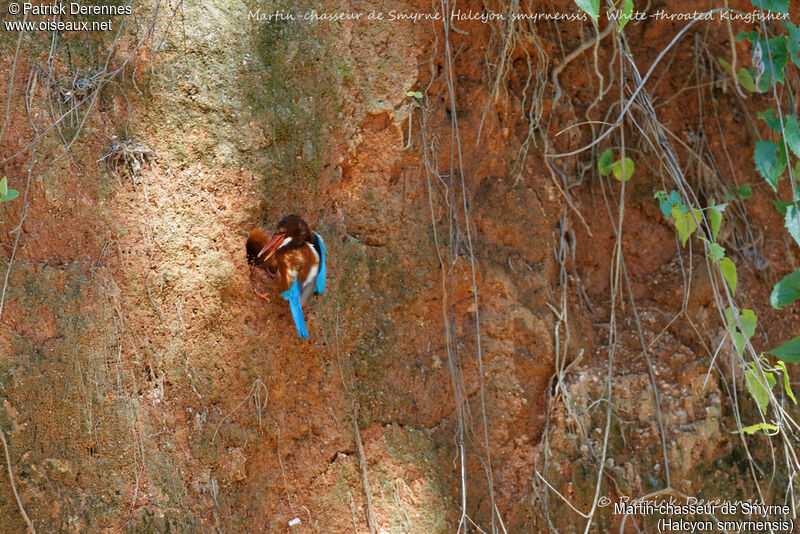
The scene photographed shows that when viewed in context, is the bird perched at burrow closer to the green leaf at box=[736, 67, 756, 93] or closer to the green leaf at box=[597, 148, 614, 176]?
the green leaf at box=[597, 148, 614, 176]

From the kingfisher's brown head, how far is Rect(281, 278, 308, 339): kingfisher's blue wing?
119 millimetres

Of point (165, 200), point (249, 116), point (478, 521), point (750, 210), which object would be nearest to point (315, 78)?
point (249, 116)

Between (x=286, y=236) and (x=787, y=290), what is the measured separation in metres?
1.46

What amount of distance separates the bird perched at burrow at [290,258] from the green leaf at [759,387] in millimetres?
1327

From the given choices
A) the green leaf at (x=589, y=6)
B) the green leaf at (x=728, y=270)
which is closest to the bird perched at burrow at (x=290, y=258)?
the green leaf at (x=589, y=6)

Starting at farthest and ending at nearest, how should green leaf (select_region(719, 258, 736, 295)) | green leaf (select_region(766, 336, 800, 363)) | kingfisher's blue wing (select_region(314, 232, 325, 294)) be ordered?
kingfisher's blue wing (select_region(314, 232, 325, 294))
green leaf (select_region(719, 258, 736, 295))
green leaf (select_region(766, 336, 800, 363))

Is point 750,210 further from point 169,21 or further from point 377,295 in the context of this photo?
point 169,21

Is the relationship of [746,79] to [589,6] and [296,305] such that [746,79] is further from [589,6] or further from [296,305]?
[296,305]

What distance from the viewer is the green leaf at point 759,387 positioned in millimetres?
2021

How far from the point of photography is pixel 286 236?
2.29 meters

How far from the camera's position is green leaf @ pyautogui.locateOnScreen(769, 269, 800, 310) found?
6.31 feet

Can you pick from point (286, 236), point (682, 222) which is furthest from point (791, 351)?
point (286, 236)

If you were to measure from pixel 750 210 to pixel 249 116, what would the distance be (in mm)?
2029

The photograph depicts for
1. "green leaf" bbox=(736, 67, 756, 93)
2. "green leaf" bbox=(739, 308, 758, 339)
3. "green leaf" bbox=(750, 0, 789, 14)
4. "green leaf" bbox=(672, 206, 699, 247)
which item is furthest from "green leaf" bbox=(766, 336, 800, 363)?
"green leaf" bbox=(736, 67, 756, 93)
